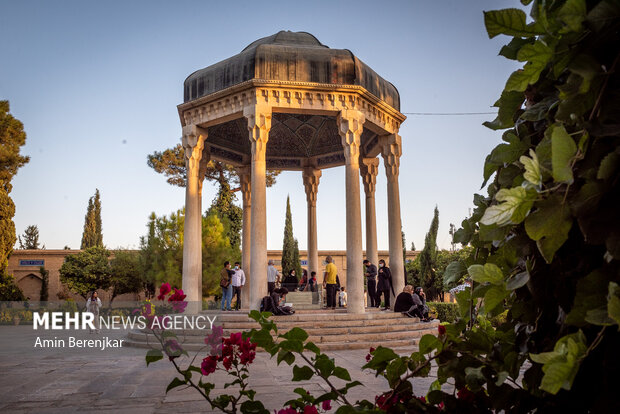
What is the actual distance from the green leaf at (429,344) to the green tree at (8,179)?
974 inches

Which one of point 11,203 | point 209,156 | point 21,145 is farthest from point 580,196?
point 21,145

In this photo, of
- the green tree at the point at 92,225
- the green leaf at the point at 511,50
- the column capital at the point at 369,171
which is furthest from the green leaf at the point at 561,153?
the green tree at the point at 92,225

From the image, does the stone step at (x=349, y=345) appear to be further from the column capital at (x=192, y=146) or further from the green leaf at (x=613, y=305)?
the green leaf at (x=613, y=305)

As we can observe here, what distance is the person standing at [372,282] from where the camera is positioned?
13.2 meters

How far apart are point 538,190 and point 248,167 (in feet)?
51.9

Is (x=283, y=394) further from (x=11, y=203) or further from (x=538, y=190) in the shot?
(x=11, y=203)

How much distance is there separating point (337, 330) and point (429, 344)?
8.78 m

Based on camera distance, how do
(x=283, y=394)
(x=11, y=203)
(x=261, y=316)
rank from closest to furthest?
(x=261, y=316)
(x=283, y=394)
(x=11, y=203)

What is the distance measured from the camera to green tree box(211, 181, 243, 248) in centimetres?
2555

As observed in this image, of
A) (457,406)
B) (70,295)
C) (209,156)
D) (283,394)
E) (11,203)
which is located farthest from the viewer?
(70,295)

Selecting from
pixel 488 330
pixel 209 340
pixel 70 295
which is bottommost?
pixel 70 295

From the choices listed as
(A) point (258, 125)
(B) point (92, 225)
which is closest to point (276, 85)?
(A) point (258, 125)

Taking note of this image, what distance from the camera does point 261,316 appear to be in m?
1.42

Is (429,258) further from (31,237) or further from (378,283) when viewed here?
(31,237)
